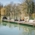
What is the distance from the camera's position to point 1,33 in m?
1.35

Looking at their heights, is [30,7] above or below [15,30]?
above

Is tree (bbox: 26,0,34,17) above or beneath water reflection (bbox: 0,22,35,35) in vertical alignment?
above

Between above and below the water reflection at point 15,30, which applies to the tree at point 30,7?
above

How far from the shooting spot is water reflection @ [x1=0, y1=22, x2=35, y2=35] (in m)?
1.35

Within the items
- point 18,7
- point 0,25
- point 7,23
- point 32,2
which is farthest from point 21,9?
point 0,25

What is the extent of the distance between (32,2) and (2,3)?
1.56ft

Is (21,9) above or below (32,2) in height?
below

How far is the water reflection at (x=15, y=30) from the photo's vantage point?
1355mm

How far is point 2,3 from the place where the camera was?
139 cm

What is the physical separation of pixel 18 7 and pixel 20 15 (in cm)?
13

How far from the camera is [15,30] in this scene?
136cm

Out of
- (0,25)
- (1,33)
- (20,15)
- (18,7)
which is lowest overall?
(1,33)

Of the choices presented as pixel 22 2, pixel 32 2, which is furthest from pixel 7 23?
pixel 32 2

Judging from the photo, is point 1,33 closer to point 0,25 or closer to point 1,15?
point 0,25
